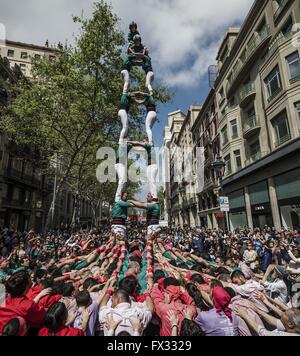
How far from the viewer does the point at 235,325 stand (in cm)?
284

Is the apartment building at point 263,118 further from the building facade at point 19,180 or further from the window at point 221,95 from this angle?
the building facade at point 19,180

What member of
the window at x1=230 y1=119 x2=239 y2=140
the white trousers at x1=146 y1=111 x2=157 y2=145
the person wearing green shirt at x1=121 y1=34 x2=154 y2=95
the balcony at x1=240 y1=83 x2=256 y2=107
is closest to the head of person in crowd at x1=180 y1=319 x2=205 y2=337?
the white trousers at x1=146 y1=111 x2=157 y2=145

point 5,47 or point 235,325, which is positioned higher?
point 5,47

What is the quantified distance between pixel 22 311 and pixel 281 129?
17319 mm

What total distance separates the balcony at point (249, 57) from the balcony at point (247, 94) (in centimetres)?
122

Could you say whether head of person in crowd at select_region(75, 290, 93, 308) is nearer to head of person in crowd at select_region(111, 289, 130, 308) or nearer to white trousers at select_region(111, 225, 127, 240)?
head of person in crowd at select_region(111, 289, 130, 308)

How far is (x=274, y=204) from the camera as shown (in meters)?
15.4

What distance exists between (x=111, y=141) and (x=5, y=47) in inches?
1468

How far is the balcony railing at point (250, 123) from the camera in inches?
719

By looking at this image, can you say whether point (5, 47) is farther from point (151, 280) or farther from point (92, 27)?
point (151, 280)

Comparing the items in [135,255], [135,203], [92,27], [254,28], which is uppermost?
[254,28]

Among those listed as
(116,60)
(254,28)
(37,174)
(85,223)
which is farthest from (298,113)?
(85,223)

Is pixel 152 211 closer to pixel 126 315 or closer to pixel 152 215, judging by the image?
pixel 152 215

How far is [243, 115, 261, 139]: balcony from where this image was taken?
18.0m
